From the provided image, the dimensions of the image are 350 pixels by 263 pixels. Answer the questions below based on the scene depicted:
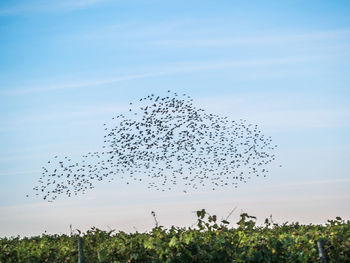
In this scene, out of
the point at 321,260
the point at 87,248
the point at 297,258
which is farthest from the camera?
the point at 87,248

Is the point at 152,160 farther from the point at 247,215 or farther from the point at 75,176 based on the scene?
the point at 247,215

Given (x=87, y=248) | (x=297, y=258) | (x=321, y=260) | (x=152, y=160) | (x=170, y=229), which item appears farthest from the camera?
(x=152, y=160)

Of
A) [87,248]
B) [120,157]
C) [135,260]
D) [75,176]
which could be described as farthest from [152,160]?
[135,260]

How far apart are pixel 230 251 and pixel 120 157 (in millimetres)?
17182

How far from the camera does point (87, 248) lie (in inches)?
519

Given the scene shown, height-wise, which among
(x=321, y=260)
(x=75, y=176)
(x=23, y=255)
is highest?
(x=75, y=176)

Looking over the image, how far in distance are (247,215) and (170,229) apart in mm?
2546

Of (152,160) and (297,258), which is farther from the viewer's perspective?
(152,160)

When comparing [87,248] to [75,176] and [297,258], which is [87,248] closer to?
[297,258]

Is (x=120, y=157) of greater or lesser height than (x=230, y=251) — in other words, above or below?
above

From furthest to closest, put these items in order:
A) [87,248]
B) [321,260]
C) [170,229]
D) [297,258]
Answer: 1. [87,248]
2. [170,229]
3. [297,258]
4. [321,260]

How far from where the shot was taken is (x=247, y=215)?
10.4 meters

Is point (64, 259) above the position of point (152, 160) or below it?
below

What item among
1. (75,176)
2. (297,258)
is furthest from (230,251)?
(75,176)
